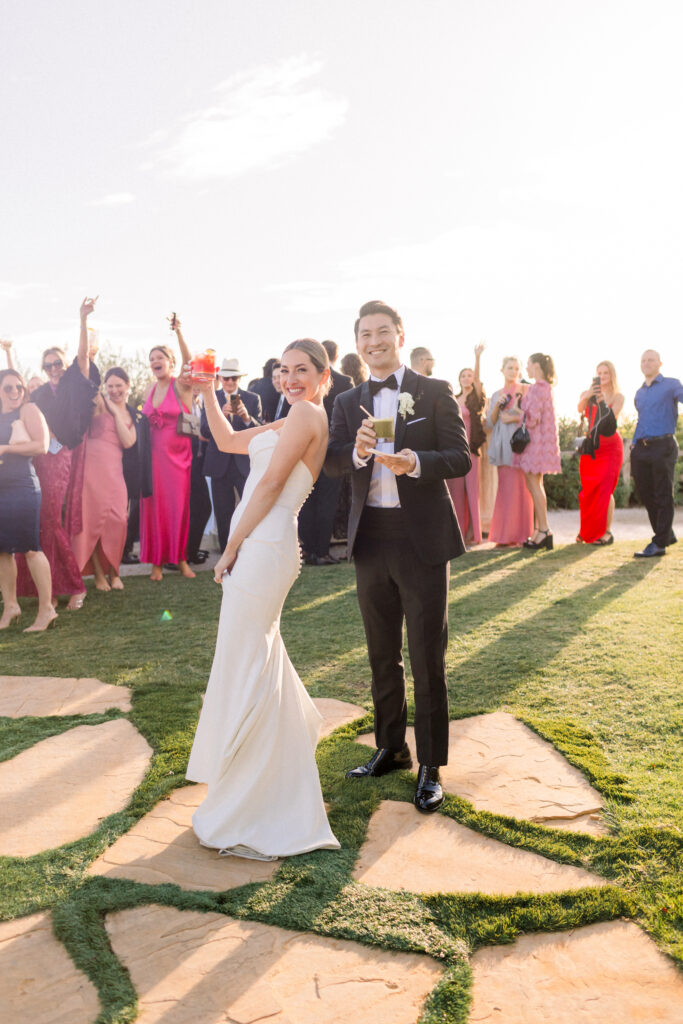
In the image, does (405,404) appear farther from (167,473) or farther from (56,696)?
(167,473)

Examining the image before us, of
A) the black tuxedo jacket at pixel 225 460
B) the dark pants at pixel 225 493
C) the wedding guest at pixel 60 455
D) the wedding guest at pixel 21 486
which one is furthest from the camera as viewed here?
the dark pants at pixel 225 493

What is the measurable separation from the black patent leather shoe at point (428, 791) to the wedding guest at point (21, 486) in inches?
168

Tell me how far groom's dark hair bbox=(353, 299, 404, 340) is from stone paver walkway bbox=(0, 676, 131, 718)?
2.60 m

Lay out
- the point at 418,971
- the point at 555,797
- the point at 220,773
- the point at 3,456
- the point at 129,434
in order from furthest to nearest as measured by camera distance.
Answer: the point at 129,434, the point at 3,456, the point at 555,797, the point at 220,773, the point at 418,971

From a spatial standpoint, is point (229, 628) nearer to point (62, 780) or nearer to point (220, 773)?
point (220, 773)

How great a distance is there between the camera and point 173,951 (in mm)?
2387

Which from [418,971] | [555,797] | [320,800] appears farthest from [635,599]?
[418,971]

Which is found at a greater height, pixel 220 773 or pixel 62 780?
pixel 220 773

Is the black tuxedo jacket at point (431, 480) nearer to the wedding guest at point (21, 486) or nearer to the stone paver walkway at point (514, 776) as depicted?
the stone paver walkway at point (514, 776)

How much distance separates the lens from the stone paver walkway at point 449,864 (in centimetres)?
272

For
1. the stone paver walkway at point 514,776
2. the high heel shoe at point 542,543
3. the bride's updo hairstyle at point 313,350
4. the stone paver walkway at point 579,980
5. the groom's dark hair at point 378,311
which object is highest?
the groom's dark hair at point 378,311

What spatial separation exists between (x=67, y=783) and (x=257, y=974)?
1660 mm

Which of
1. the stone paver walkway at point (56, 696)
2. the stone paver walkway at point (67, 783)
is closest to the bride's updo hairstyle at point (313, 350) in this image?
the stone paver walkway at point (67, 783)

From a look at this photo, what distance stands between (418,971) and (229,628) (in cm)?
135
